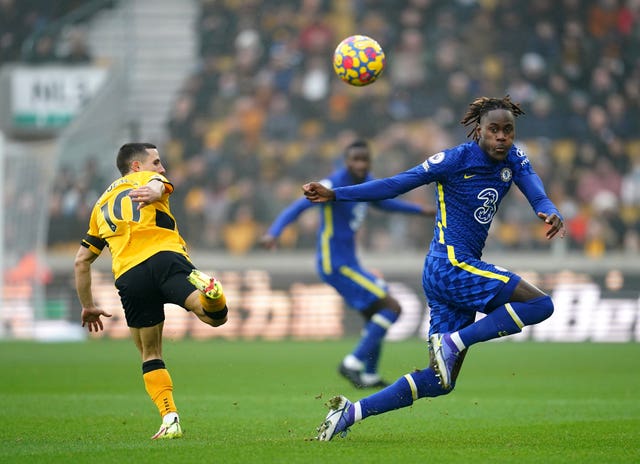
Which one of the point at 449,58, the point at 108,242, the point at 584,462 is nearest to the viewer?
the point at 584,462

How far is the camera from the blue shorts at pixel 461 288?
663cm

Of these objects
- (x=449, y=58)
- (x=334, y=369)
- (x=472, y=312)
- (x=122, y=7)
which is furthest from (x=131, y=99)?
(x=472, y=312)

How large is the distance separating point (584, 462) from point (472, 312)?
4.19ft

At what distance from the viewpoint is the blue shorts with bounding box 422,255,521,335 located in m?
6.63

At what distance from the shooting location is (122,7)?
78.8ft

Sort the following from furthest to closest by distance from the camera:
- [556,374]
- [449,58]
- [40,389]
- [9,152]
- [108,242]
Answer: [449,58] → [9,152] → [556,374] → [40,389] → [108,242]

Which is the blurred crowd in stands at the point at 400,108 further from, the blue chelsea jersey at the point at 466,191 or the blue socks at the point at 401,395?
the blue socks at the point at 401,395

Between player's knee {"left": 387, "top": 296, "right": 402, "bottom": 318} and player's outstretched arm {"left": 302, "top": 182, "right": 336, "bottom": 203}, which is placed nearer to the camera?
player's outstretched arm {"left": 302, "top": 182, "right": 336, "bottom": 203}

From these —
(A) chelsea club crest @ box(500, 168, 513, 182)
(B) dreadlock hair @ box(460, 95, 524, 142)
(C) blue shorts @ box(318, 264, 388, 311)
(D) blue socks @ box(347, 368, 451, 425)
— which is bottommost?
(C) blue shorts @ box(318, 264, 388, 311)

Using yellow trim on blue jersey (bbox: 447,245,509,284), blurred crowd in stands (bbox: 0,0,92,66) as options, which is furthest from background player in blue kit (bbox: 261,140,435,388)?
blurred crowd in stands (bbox: 0,0,92,66)

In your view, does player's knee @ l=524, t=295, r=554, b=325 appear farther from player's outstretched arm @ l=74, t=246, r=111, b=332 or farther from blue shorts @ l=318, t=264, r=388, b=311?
blue shorts @ l=318, t=264, r=388, b=311

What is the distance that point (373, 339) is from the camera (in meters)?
11.3

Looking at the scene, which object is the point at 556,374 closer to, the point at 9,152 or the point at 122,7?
the point at 9,152

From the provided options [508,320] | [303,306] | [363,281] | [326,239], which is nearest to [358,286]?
[363,281]
